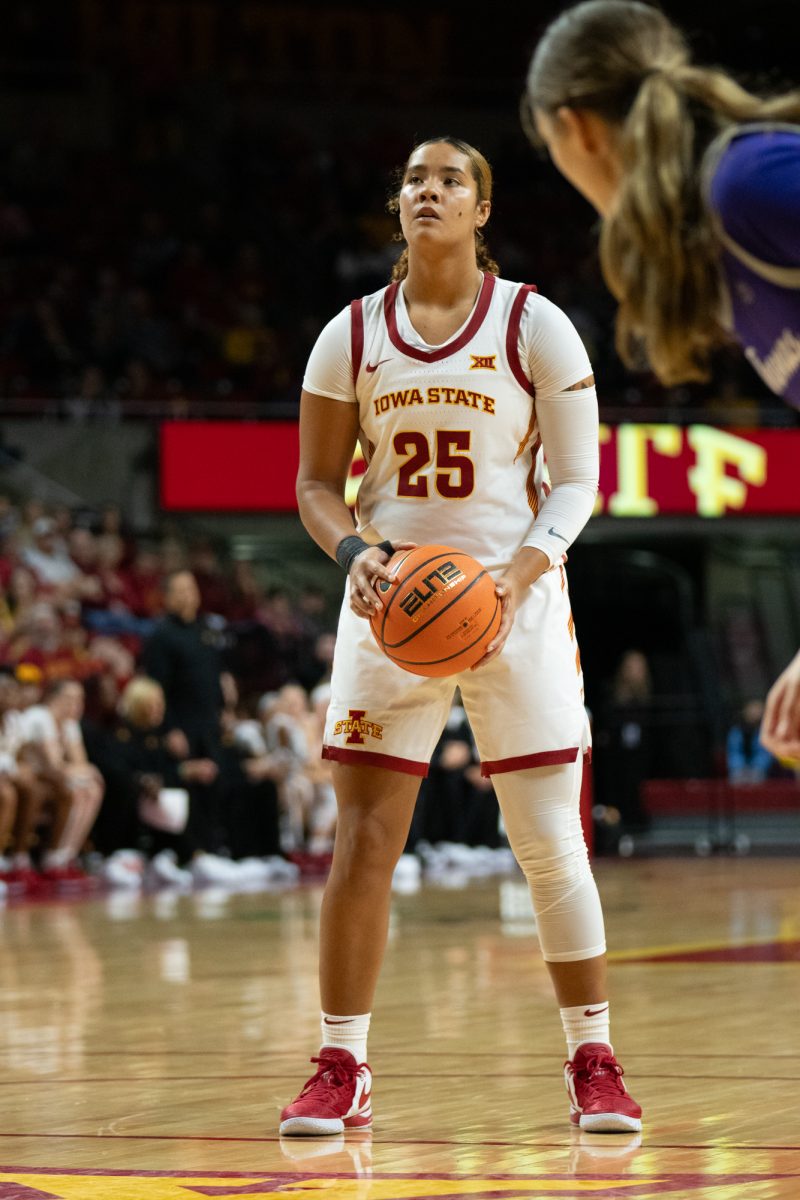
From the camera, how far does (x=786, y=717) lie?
7.70ft

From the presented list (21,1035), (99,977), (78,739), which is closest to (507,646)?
(21,1035)

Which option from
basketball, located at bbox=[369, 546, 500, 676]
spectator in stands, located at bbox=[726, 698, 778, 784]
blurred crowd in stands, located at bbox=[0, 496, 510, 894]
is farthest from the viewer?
spectator in stands, located at bbox=[726, 698, 778, 784]

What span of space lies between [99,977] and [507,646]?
3.59 metres

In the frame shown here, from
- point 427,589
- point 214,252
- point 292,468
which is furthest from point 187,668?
point 214,252

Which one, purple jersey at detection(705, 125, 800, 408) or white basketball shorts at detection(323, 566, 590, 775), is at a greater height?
purple jersey at detection(705, 125, 800, 408)

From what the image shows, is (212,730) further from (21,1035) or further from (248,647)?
(21,1035)

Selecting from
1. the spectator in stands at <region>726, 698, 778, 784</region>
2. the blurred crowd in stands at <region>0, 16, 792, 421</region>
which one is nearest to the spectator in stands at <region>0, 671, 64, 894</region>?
the blurred crowd in stands at <region>0, 16, 792, 421</region>

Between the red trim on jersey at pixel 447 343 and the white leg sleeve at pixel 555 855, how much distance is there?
3.20 feet

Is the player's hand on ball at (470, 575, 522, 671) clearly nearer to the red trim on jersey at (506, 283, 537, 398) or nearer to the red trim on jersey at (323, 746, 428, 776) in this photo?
the red trim on jersey at (323, 746, 428, 776)

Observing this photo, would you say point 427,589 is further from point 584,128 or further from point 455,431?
point 584,128

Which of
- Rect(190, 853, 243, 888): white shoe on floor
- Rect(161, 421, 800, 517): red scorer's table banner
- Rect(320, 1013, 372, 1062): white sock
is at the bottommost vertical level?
Rect(190, 853, 243, 888): white shoe on floor

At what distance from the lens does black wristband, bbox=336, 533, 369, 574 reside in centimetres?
402

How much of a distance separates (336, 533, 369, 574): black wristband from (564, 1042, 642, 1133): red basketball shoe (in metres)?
1.20

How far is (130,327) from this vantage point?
19141mm
